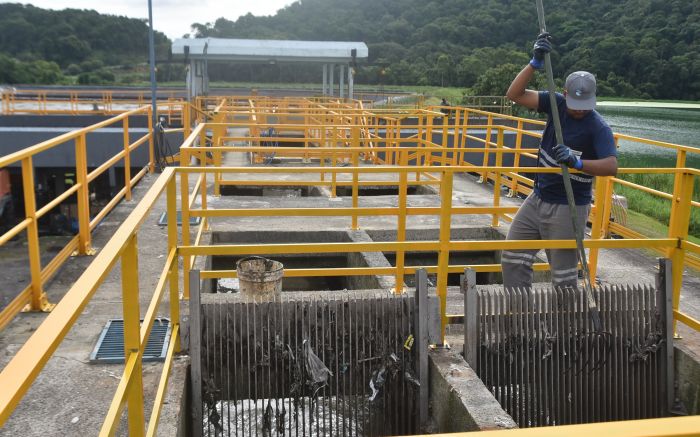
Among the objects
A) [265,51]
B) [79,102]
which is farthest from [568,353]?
[79,102]

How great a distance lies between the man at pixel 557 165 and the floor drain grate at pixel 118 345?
2638mm

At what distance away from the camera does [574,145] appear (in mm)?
4867

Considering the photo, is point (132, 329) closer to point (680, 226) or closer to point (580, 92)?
point (580, 92)

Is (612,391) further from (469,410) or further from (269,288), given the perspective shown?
(269,288)

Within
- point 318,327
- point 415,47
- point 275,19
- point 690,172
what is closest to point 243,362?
point 318,327

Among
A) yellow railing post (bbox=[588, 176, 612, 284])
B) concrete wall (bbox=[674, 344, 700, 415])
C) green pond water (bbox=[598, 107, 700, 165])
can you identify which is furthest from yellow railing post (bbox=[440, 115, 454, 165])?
green pond water (bbox=[598, 107, 700, 165])

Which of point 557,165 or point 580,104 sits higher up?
point 580,104

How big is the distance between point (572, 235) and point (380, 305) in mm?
1506

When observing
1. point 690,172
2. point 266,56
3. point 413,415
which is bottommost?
point 413,415

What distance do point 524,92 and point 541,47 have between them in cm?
43

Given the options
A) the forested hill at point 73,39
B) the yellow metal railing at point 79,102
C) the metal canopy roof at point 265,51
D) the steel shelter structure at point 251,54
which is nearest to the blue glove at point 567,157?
the yellow metal railing at point 79,102

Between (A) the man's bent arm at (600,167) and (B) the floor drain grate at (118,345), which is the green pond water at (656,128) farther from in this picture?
(B) the floor drain grate at (118,345)

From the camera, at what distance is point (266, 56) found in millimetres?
27375

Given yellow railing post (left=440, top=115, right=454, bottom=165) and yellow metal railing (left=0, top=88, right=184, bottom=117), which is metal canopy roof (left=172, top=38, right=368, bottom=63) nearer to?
yellow metal railing (left=0, top=88, right=184, bottom=117)
